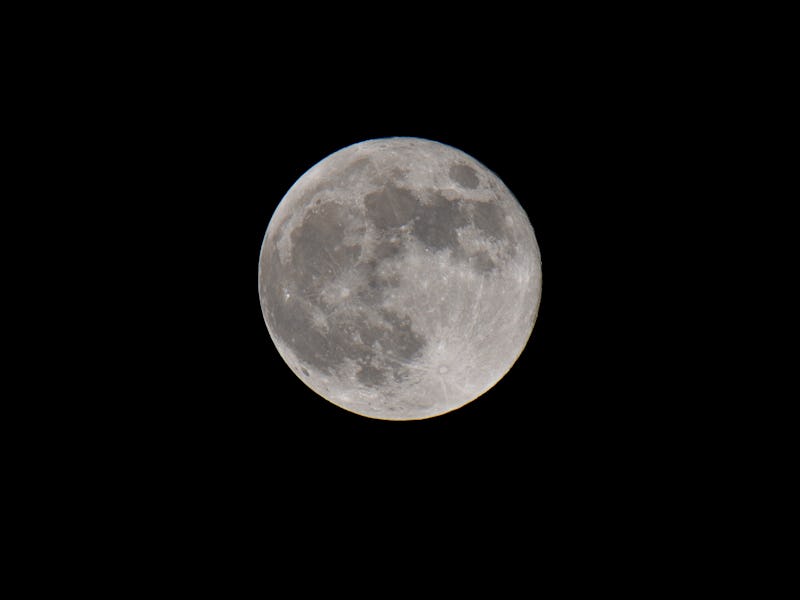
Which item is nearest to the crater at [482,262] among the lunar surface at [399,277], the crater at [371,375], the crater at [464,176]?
the lunar surface at [399,277]

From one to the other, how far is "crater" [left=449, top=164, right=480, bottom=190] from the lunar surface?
1 centimetres

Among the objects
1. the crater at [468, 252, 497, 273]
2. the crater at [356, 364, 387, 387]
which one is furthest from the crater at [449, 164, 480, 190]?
the crater at [356, 364, 387, 387]

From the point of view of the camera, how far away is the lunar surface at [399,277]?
15.3ft

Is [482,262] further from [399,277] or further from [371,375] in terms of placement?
[371,375]

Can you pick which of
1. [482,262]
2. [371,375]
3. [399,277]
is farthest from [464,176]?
[371,375]

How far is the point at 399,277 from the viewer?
4617 mm

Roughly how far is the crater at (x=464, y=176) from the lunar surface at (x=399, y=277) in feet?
0.04

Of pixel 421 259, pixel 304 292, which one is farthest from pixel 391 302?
pixel 304 292

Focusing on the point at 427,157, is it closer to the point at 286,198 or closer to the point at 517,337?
the point at 286,198

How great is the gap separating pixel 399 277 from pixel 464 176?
40.0 inches

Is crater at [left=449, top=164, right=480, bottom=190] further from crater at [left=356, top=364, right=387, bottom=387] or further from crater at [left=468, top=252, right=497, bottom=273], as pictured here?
crater at [left=356, top=364, right=387, bottom=387]

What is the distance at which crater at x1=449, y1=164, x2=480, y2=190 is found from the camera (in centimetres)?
502

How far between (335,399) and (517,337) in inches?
59.1

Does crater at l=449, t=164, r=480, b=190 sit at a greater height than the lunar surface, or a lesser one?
greater
